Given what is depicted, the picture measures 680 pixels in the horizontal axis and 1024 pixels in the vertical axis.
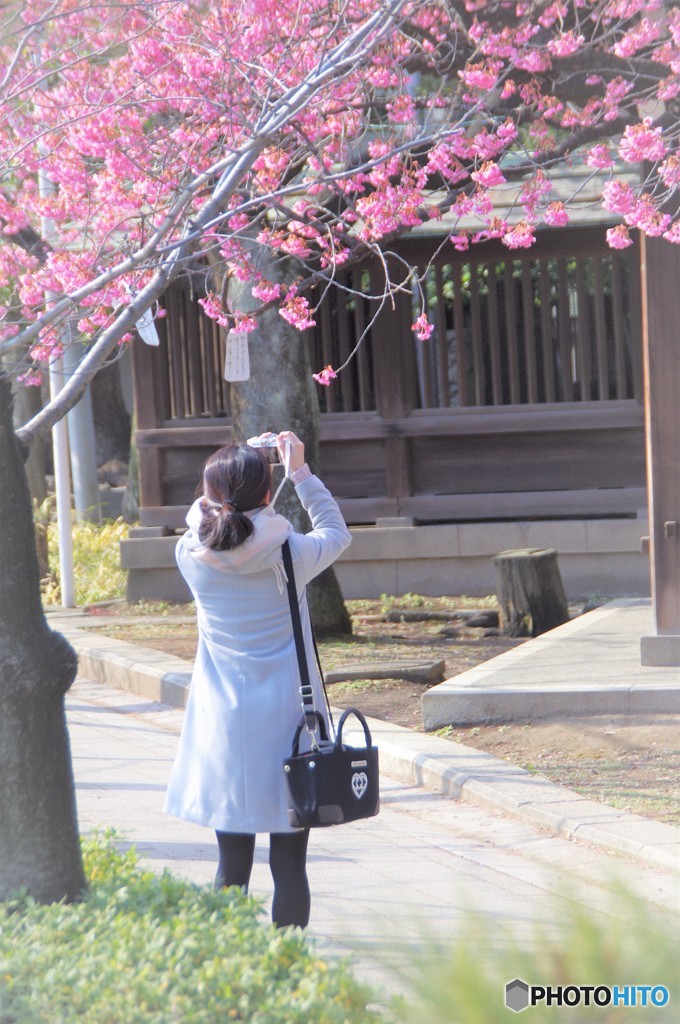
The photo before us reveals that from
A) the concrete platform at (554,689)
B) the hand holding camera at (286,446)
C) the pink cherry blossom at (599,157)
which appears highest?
the pink cherry blossom at (599,157)

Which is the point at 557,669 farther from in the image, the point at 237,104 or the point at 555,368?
the point at 555,368

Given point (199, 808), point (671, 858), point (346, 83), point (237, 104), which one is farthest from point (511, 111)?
point (199, 808)

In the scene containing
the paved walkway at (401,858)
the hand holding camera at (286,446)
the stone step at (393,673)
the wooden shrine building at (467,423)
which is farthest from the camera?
the wooden shrine building at (467,423)

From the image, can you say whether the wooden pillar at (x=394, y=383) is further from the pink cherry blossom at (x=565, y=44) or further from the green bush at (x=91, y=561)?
the pink cherry blossom at (x=565, y=44)

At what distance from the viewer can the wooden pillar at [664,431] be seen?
8062 mm

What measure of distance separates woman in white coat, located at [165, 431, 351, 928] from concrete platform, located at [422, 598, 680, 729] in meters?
3.79

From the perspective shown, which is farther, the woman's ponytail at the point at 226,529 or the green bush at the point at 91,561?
the green bush at the point at 91,561

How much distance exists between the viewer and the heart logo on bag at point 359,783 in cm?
374

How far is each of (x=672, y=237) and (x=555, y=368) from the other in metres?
6.90

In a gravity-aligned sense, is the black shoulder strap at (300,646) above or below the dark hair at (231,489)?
below

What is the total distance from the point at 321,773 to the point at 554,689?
4.13 metres

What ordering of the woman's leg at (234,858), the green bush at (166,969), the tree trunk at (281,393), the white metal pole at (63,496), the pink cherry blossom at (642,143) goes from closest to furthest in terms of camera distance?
the green bush at (166,969)
the woman's leg at (234,858)
the pink cherry blossom at (642,143)
the tree trunk at (281,393)
the white metal pole at (63,496)

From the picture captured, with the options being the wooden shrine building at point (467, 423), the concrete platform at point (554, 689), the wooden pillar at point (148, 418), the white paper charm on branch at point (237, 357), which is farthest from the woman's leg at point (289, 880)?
the wooden pillar at point (148, 418)

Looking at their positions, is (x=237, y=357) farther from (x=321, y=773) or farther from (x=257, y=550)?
(x=321, y=773)
